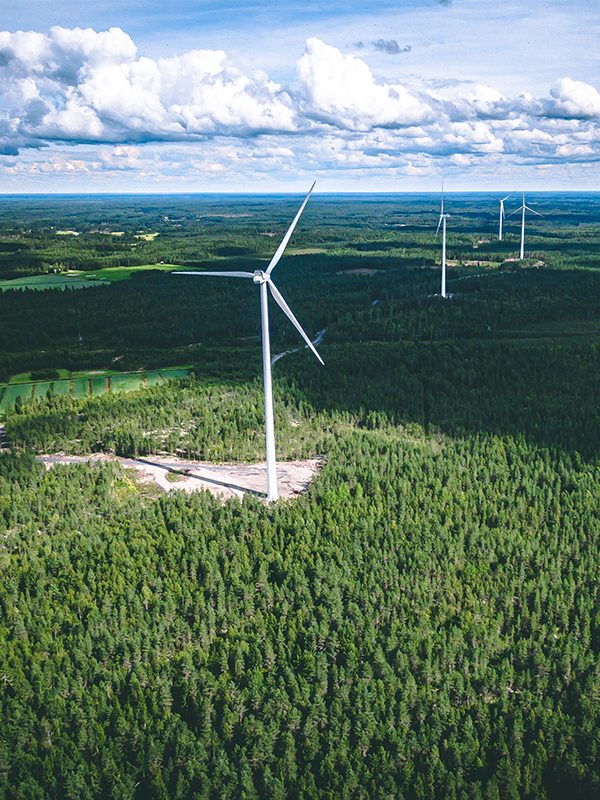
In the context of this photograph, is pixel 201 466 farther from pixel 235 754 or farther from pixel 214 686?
pixel 235 754

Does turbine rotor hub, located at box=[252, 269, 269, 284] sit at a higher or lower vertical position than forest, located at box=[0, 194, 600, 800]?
higher

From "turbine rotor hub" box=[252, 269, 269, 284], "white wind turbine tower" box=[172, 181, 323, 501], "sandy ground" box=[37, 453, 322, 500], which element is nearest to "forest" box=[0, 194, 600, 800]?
"sandy ground" box=[37, 453, 322, 500]

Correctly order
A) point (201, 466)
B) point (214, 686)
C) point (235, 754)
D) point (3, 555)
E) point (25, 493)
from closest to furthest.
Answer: point (235, 754) → point (214, 686) → point (3, 555) → point (25, 493) → point (201, 466)

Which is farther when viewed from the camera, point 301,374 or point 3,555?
point 301,374

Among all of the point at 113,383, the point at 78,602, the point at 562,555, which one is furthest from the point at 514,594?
the point at 113,383

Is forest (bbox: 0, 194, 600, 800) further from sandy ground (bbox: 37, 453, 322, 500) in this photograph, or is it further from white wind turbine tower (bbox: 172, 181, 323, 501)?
white wind turbine tower (bbox: 172, 181, 323, 501)
